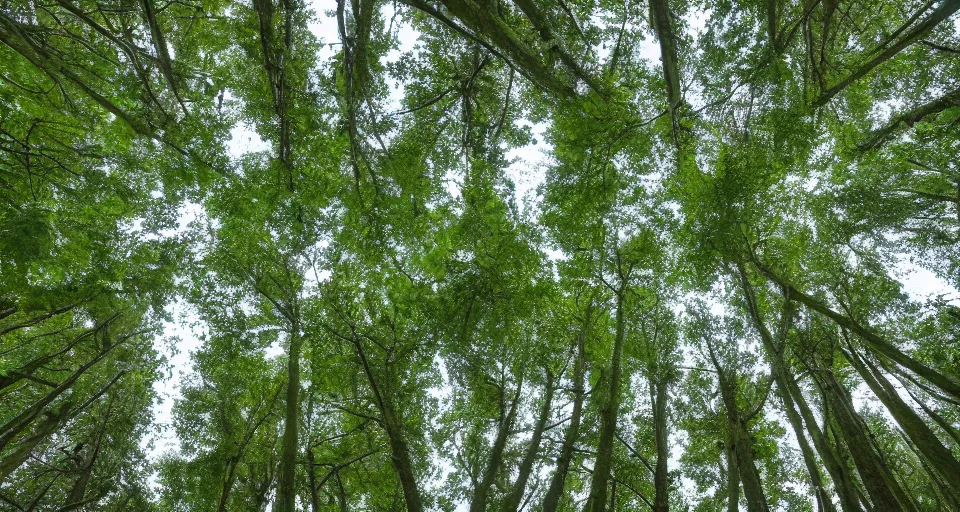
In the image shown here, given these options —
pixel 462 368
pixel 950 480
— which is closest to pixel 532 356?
pixel 462 368

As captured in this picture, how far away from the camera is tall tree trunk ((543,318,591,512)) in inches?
345

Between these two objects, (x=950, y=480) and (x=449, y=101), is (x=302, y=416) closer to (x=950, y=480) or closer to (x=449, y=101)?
(x=449, y=101)

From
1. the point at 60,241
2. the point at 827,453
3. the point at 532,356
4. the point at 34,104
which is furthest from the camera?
the point at 532,356

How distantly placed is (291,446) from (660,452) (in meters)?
7.07

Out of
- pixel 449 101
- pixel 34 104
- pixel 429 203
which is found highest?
pixel 449 101

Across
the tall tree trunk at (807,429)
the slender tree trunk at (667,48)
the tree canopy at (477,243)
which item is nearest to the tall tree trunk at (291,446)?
the tree canopy at (477,243)

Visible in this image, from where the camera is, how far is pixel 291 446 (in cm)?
899

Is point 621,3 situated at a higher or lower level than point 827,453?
higher

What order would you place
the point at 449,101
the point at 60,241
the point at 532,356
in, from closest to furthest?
the point at 60,241, the point at 449,101, the point at 532,356

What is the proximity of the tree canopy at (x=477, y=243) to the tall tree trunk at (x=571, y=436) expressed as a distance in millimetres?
96

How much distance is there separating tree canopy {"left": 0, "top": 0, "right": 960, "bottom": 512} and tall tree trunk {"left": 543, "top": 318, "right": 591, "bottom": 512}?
10 cm

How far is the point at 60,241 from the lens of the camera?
789cm

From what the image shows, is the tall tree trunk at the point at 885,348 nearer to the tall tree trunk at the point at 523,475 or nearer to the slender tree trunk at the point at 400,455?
the tall tree trunk at the point at 523,475

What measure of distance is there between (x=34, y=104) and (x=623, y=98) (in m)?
8.57
